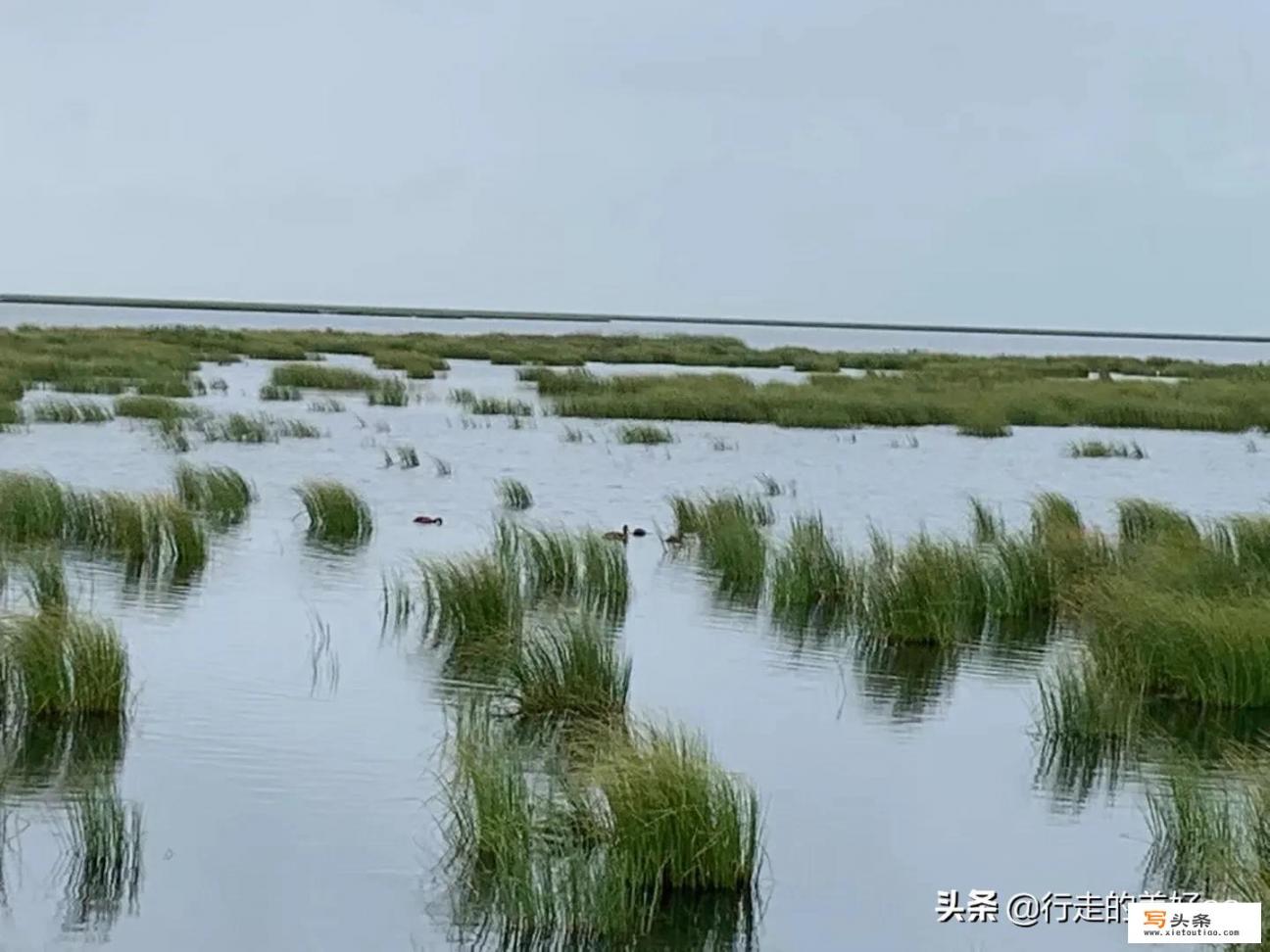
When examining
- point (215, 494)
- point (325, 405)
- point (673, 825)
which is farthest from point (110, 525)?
point (325, 405)

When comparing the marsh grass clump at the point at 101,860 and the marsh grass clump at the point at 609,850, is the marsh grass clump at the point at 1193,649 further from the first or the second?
the marsh grass clump at the point at 101,860

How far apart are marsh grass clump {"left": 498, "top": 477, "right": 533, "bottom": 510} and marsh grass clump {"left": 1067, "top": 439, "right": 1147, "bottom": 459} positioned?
43.1 feet

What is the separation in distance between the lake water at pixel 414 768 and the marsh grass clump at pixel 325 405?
47.6 feet

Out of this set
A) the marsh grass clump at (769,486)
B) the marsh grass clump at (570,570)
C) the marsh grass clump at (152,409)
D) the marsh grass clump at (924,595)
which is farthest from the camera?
the marsh grass clump at (152,409)

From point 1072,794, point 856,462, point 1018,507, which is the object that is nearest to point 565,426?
point 856,462

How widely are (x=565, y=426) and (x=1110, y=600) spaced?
68.4 feet

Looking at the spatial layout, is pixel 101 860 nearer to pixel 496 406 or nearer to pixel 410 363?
pixel 496 406

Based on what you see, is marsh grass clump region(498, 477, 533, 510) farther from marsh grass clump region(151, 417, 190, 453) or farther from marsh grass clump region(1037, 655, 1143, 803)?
marsh grass clump region(1037, 655, 1143, 803)

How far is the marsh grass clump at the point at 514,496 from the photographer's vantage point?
20844mm

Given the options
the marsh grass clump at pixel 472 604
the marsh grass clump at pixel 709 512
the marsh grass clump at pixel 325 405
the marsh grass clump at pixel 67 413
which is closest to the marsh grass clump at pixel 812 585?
the marsh grass clump at pixel 709 512

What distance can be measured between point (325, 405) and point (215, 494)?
1621cm

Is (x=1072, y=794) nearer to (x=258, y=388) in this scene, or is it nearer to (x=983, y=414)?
(x=983, y=414)

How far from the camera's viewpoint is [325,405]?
114 feet

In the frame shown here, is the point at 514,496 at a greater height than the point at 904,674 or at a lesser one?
greater
